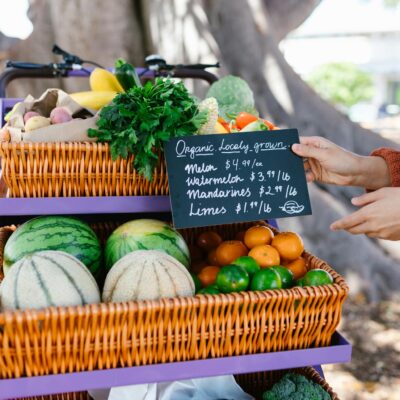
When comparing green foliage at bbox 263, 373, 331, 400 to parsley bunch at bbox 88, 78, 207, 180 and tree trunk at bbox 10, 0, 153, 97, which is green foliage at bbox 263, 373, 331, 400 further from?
tree trunk at bbox 10, 0, 153, 97

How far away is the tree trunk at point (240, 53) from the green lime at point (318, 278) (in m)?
3.00

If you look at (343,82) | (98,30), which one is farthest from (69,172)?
(343,82)

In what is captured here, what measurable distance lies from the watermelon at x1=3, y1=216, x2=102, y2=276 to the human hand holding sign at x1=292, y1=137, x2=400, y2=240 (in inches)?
29.3

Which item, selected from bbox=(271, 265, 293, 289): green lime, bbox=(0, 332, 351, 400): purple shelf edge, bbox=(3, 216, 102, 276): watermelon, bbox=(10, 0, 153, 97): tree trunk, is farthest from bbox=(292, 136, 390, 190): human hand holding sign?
bbox=(10, 0, 153, 97): tree trunk

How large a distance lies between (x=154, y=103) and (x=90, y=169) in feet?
0.92

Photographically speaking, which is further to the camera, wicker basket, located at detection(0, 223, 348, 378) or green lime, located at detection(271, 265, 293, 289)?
green lime, located at detection(271, 265, 293, 289)

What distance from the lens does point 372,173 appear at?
7.20 feet

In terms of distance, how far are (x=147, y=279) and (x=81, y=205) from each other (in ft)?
1.12

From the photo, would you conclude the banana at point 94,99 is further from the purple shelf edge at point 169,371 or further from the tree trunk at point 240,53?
the tree trunk at point 240,53

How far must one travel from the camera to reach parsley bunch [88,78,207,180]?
5.22 ft

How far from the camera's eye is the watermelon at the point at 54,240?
170 centimetres

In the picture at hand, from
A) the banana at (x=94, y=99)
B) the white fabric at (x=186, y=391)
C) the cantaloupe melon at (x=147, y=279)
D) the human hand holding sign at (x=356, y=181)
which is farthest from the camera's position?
the banana at (x=94, y=99)

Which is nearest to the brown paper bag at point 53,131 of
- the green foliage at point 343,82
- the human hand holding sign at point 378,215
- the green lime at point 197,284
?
the green lime at point 197,284

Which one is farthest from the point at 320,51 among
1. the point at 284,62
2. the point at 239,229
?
the point at 239,229
